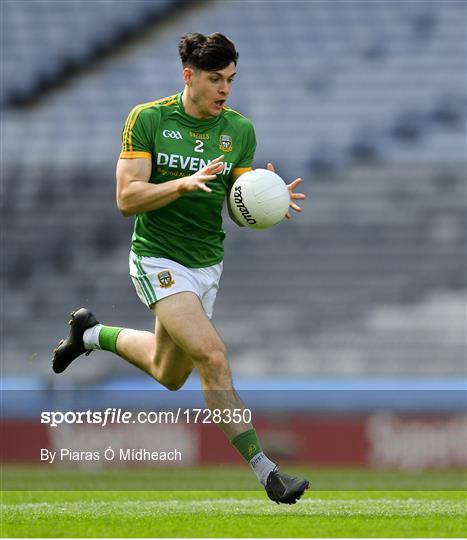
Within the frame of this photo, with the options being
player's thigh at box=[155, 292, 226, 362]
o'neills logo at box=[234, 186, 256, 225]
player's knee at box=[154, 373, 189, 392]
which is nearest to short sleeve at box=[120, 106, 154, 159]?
o'neills logo at box=[234, 186, 256, 225]

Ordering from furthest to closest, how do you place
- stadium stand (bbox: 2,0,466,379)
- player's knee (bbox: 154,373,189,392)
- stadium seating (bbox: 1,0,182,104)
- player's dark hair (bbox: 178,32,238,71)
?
stadium seating (bbox: 1,0,182,104)
stadium stand (bbox: 2,0,466,379)
player's knee (bbox: 154,373,189,392)
player's dark hair (bbox: 178,32,238,71)

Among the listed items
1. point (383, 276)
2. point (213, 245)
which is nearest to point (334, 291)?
point (383, 276)

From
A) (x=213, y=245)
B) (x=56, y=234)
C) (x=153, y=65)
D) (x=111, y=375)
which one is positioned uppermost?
(x=213, y=245)

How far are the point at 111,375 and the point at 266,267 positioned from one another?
267 centimetres

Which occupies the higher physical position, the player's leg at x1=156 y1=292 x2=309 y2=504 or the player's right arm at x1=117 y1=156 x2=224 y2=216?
the player's right arm at x1=117 y1=156 x2=224 y2=216

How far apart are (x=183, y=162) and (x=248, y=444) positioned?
156 cm

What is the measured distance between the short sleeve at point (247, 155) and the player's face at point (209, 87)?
287 mm

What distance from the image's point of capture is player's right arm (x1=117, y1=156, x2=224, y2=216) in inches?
227

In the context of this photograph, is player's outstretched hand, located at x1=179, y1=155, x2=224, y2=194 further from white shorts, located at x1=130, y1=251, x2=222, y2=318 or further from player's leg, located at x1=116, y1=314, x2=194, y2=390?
player's leg, located at x1=116, y1=314, x2=194, y2=390

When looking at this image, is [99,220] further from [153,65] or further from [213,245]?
[213,245]

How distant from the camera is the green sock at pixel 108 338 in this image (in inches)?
277

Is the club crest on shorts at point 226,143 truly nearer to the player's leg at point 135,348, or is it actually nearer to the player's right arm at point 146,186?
the player's right arm at point 146,186

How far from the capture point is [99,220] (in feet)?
53.6

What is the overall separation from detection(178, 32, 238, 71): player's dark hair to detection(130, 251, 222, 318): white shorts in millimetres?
1076
